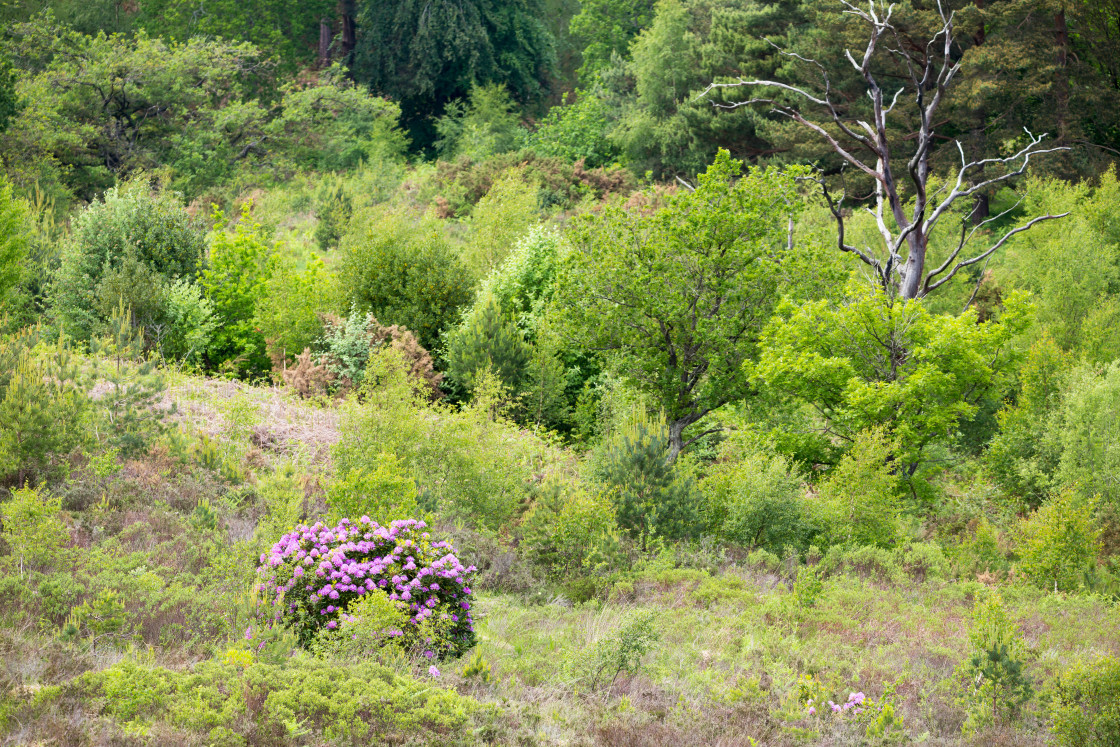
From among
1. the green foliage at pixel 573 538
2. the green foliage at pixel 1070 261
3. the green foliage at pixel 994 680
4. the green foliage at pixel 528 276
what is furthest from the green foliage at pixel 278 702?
the green foliage at pixel 1070 261

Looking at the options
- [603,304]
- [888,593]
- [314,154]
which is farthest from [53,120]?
[888,593]

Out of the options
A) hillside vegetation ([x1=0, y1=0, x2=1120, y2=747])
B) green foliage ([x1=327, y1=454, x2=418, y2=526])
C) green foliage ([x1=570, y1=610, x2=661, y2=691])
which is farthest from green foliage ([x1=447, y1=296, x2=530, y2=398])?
green foliage ([x1=570, y1=610, x2=661, y2=691])

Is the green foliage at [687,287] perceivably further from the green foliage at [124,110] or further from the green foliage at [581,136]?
the green foliage at [581,136]

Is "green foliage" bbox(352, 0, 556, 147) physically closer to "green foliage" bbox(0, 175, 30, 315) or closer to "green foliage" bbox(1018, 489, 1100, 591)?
"green foliage" bbox(0, 175, 30, 315)

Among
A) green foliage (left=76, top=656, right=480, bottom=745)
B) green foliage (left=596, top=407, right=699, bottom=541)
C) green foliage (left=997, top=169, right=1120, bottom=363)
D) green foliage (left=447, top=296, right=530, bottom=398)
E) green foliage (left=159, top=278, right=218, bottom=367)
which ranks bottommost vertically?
green foliage (left=159, top=278, right=218, bottom=367)

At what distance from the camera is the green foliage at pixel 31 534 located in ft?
26.1

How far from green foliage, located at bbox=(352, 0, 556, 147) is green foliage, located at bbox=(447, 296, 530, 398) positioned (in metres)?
24.8

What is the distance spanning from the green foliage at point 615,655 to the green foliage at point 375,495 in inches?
101

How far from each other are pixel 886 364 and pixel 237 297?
524 inches

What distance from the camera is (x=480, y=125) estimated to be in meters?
39.3

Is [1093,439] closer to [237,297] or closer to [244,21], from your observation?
[237,297]

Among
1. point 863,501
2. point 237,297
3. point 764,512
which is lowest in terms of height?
point 237,297

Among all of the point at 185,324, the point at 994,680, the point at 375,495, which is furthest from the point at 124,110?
the point at 994,680

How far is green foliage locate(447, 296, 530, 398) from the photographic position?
17.7 m
